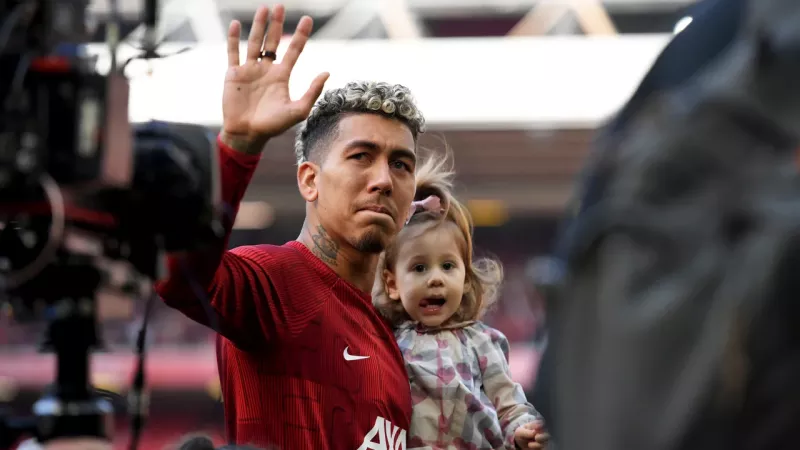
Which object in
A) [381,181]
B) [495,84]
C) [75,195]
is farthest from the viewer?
[495,84]

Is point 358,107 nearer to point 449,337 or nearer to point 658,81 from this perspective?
point 449,337

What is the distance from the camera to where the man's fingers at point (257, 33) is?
5.69 ft

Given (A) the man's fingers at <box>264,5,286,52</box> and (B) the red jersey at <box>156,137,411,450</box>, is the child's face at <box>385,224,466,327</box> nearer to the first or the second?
(B) the red jersey at <box>156,137,411,450</box>

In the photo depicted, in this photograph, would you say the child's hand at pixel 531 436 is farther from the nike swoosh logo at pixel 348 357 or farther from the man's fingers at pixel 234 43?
the man's fingers at pixel 234 43

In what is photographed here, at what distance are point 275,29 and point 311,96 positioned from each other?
0.40ft

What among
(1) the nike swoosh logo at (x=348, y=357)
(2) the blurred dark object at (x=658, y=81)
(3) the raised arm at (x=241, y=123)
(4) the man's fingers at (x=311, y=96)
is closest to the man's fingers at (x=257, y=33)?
(3) the raised arm at (x=241, y=123)

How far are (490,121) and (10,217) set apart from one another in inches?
404

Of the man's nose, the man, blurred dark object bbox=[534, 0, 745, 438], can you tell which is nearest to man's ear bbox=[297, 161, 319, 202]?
the man

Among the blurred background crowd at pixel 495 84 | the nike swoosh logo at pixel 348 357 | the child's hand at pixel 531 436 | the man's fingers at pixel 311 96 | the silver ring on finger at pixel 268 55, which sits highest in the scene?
the blurred background crowd at pixel 495 84

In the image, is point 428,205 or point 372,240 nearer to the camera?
point 372,240

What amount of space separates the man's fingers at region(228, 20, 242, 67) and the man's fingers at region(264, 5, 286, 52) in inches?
1.9

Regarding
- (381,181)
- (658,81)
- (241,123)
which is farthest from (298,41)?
(658,81)

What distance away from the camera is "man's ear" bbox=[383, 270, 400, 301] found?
2393mm

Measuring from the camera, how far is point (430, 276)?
2338mm
